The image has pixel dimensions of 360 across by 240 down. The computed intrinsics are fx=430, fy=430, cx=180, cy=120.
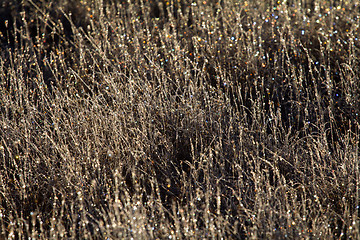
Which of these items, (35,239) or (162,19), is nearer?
(35,239)

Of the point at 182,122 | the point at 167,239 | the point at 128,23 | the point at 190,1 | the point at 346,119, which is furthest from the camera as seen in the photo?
the point at 190,1

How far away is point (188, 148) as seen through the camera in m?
3.16

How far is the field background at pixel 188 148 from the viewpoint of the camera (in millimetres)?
2453

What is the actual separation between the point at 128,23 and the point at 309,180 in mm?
2738

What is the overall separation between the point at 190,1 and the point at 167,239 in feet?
11.1

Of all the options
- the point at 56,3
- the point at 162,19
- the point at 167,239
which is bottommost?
the point at 167,239

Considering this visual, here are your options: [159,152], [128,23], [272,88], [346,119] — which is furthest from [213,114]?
[128,23]

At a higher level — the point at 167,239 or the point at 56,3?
the point at 56,3

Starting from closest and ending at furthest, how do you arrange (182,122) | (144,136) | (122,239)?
1. (122,239)
2. (144,136)
3. (182,122)

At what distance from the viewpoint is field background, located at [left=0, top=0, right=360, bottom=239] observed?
2.45 metres

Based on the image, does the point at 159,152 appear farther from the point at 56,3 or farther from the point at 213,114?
the point at 56,3

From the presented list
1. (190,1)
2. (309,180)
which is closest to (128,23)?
(190,1)

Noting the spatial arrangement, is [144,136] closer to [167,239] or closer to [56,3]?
[167,239]

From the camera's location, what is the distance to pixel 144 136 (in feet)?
9.83
